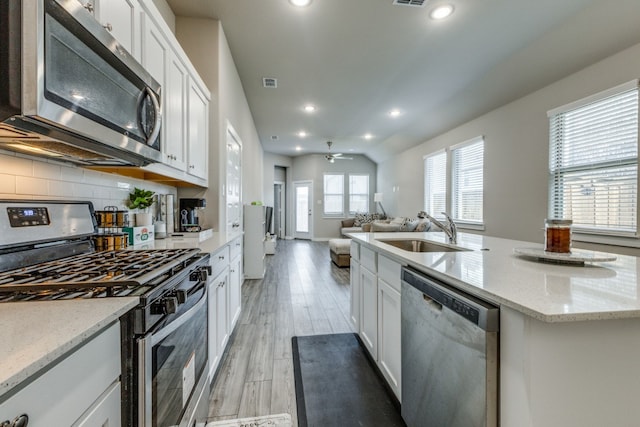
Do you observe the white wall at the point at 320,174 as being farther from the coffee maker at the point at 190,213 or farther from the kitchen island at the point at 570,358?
the kitchen island at the point at 570,358

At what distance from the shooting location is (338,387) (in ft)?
6.14

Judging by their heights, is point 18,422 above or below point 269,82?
below

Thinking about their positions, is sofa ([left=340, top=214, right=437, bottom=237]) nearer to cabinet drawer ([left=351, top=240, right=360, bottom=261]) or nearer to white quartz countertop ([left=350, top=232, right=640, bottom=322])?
cabinet drawer ([left=351, top=240, right=360, bottom=261])

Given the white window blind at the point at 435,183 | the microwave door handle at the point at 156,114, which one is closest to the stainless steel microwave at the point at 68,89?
the microwave door handle at the point at 156,114

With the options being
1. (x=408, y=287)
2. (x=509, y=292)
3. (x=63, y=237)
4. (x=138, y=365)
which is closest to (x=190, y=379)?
(x=138, y=365)

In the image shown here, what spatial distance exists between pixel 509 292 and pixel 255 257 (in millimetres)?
4033

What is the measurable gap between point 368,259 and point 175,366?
4.60 feet

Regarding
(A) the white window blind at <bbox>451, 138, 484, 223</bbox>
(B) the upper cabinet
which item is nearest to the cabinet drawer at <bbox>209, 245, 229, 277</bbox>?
(B) the upper cabinet

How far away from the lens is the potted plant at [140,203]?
6.09 feet

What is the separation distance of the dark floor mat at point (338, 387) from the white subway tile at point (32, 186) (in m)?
1.74

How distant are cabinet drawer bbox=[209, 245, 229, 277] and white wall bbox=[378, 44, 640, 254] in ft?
12.6

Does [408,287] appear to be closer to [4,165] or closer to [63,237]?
[63,237]

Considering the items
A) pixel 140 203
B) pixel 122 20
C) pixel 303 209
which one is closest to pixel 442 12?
pixel 122 20

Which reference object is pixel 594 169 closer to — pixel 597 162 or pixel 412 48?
pixel 597 162
